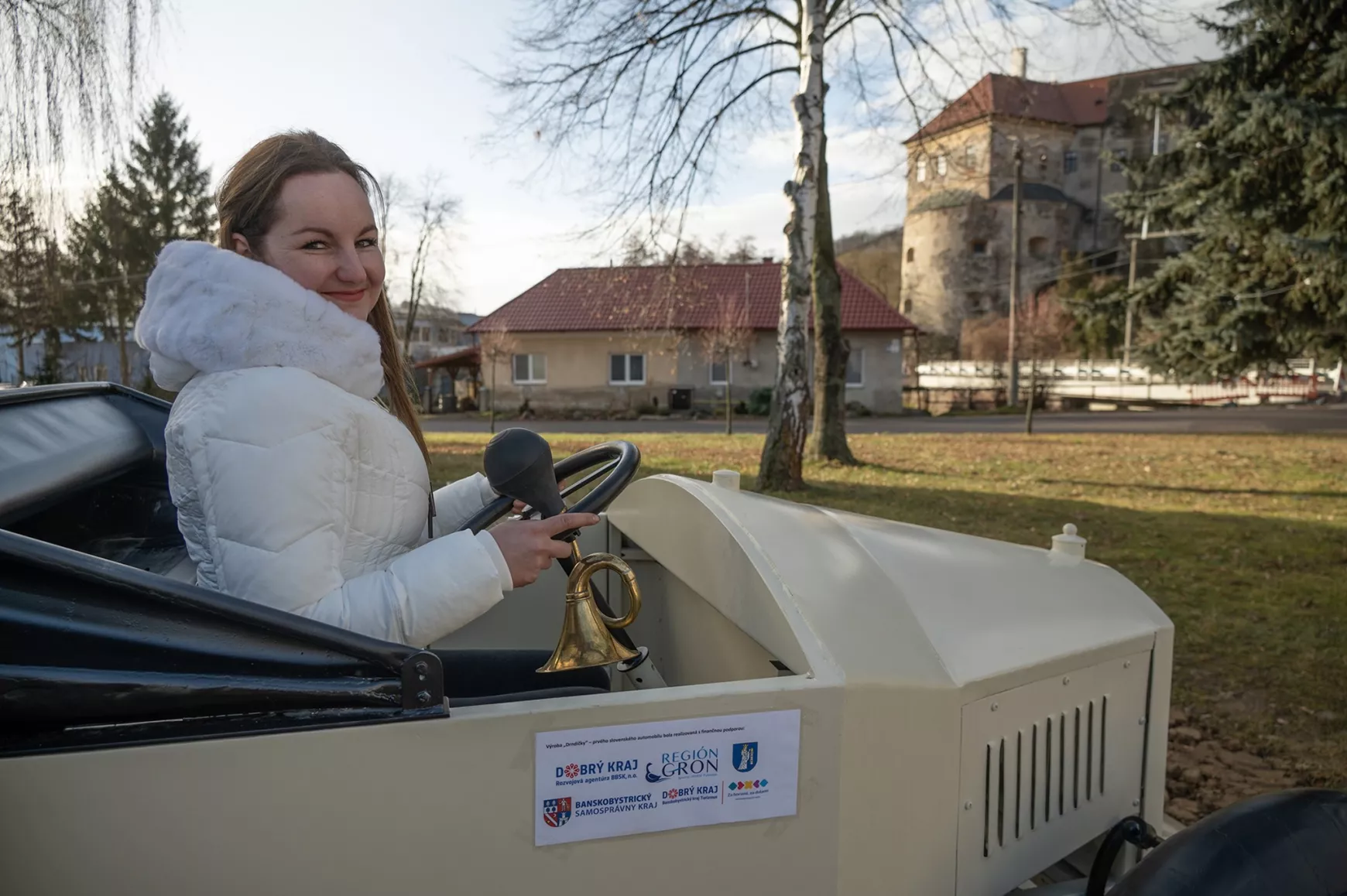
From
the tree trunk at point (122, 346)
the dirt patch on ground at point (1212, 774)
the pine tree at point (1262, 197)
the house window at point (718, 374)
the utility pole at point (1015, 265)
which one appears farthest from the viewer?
the tree trunk at point (122, 346)

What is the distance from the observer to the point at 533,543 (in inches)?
57.3

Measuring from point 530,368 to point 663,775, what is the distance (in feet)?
91.9

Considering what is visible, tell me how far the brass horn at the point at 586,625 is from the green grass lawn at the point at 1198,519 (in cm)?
309

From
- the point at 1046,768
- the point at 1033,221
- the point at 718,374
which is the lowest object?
the point at 1046,768

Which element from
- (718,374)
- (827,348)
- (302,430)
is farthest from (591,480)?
(718,374)

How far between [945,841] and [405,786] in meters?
0.90

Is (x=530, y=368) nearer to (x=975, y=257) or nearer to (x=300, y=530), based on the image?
(x=300, y=530)

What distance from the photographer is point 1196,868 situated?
1.38 meters

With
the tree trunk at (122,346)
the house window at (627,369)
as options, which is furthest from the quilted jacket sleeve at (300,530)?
the tree trunk at (122,346)

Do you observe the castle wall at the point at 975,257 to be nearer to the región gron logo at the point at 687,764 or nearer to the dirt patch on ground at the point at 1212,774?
the dirt patch on ground at the point at 1212,774

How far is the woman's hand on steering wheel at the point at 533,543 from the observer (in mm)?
1445

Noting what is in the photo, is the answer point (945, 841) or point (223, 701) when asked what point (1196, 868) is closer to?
point (945, 841)

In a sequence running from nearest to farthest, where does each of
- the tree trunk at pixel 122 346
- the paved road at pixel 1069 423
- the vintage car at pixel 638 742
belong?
the vintage car at pixel 638 742 → the paved road at pixel 1069 423 → the tree trunk at pixel 122 346

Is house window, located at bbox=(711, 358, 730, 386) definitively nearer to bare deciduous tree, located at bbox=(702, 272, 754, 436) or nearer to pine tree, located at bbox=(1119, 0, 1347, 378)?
bare deciduous tree, located at bbox=(702, 272, 754, 436)
